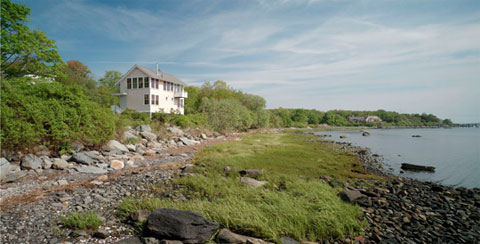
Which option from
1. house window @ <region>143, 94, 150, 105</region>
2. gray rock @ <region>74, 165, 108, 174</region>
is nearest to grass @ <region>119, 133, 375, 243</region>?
gray rock @ <region>74, 165, 108, 174</region>

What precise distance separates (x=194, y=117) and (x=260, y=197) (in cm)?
2416

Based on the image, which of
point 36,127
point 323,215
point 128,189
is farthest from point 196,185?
point 36,127

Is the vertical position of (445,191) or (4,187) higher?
(4,187)

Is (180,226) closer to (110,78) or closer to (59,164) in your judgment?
(59,164)

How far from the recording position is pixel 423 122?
13312 centimetres

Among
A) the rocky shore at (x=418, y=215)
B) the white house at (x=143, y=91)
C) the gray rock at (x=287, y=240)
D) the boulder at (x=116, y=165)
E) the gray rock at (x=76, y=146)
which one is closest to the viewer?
the gray rock at (x=287, y=240)

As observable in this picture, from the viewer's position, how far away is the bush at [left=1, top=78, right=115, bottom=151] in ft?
26.4

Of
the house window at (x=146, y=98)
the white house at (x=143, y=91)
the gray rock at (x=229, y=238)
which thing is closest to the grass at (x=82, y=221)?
the gray rock at (x=229, y=238)

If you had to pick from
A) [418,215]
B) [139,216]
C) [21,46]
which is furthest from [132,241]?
[21,46]

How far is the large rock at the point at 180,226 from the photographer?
155 inches

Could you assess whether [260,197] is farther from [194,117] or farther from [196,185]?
[194,117]

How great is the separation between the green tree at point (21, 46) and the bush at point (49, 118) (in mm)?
10779

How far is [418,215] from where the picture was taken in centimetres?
583

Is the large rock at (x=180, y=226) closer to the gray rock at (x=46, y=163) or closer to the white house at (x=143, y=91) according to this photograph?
the gray rock at (x=46, y=163)
